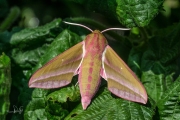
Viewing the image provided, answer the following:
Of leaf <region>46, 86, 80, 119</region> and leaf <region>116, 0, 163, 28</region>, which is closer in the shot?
leaf <region>116, 0, 163, 28</region>

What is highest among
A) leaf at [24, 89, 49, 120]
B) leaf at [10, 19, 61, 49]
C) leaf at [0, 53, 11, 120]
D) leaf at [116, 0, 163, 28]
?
leaf at [116, 0, 163, 28]

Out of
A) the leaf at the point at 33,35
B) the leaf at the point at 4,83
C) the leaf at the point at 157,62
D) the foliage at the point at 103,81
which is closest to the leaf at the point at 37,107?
the foliage at the point at 103,81

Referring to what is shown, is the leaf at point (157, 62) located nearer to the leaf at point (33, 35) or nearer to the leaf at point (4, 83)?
the leaf at point (33, 35)

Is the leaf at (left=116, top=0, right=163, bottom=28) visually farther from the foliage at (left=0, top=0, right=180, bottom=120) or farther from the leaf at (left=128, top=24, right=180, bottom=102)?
the leaf at (left=128, top=24, right=180, bottom=102)

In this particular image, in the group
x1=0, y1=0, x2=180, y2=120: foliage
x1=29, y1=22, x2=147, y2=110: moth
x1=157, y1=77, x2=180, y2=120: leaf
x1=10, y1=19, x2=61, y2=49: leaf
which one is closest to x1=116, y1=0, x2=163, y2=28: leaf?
x1=0, y1=0, x2=180, y2=120: foliage

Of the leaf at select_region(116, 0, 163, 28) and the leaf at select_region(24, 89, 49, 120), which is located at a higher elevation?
the leaf at select_region(116, 0, 163, 28)

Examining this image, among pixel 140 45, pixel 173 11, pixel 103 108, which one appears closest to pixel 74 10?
pixel 173 11

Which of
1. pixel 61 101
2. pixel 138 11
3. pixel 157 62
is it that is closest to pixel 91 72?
pixel 61 101
